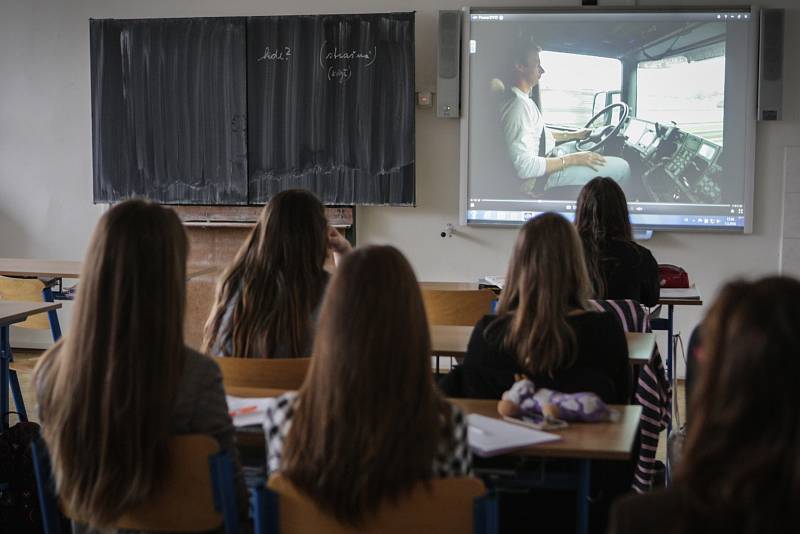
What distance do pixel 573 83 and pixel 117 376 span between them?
4401 mm

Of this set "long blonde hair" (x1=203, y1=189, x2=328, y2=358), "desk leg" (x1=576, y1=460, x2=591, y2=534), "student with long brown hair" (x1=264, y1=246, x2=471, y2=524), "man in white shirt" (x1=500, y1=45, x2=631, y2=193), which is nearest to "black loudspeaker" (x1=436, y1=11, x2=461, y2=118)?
"man in white shirt" (x1=500, y1=45, x2=631, y2=193)

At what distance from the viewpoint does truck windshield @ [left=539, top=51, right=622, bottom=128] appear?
18.4 ft

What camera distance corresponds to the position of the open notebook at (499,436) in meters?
1.93

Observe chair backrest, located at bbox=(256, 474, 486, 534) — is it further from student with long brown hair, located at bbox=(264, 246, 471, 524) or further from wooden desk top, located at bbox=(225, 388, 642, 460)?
wooden desk top, located at bbox=(225, 388, 642, 460)

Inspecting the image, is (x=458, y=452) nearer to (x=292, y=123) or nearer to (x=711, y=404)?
(x=711, y=404)

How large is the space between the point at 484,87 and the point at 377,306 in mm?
4310

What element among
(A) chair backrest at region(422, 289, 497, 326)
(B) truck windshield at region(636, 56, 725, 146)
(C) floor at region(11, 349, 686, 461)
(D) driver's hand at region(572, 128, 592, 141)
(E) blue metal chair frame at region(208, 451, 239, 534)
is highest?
(B) truck windshield at region(636, 56, 725, 146)

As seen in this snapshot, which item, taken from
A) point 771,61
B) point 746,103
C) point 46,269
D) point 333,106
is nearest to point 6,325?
point 46,269

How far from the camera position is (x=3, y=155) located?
6.68 meters

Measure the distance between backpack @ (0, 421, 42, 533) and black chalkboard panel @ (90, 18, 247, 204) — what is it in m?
3.19

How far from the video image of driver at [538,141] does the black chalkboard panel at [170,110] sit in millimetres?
1716

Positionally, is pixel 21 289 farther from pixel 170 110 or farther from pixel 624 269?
pixel 624 269

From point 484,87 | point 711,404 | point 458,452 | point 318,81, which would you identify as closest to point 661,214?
point 484,87

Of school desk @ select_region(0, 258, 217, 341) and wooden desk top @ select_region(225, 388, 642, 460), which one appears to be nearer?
wooden desk top @ select_region(225, 388, 642, 460)
